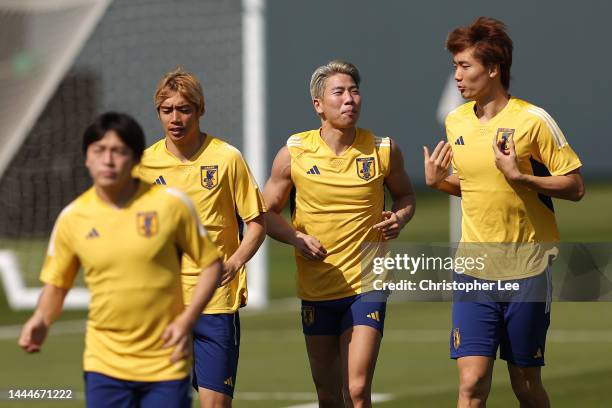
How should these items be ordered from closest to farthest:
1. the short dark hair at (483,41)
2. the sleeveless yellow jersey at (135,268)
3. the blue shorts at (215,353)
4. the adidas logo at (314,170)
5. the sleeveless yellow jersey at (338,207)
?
the sleeveless yellow jersey at (135,268)
the short dark hair at (483,41)
the blue shorts at (215,353)
the sleeveless yellow jersey at (338,207)
the adidas logo at (314,170)

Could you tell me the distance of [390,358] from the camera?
1408cm

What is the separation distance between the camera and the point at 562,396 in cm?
1148

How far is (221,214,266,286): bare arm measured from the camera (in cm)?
797

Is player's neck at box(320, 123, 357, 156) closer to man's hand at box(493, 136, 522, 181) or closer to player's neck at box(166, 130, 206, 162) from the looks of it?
player's neck at box(166, 130, 206, 162)

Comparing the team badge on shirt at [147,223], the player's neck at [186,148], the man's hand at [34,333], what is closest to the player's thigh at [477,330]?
the player's neck at [186,148]

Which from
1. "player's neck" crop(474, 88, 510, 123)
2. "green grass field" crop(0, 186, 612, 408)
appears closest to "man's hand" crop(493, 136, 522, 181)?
"player's neck" crop(474, 88, 510, 123)

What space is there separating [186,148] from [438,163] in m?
1.44

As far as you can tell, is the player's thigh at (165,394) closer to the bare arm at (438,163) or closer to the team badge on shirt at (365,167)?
the bare arm at (438,163)

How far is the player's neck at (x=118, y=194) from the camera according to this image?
21.0 feet

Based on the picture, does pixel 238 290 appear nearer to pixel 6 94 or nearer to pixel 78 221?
pixel 78 221

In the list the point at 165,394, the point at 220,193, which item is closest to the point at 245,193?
the point at 220,193

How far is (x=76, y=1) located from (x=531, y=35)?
2305 centimetres

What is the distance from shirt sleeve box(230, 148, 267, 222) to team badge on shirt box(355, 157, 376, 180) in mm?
642

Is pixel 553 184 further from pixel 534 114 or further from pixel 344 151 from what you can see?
pixel 344 151
